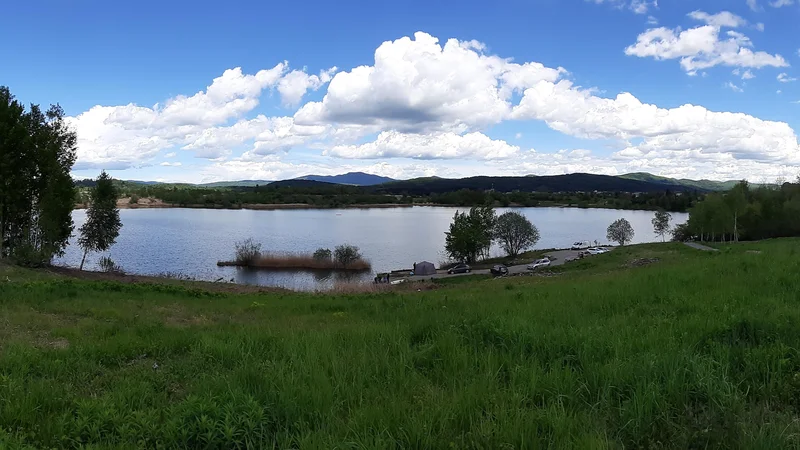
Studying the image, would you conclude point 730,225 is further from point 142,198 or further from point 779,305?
point 142,198

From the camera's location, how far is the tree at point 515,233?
257 ft

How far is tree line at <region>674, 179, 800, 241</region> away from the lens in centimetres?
6469

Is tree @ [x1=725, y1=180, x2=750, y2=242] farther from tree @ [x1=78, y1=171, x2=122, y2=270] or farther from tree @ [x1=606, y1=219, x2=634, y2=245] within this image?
tree @ [x1=78, y1=171, x2=122, y2=270]

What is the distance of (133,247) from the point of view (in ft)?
234

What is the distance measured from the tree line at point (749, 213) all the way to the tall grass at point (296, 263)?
160ft

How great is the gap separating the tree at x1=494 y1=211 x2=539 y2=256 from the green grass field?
238 feet

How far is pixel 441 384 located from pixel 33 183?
39.6 meters

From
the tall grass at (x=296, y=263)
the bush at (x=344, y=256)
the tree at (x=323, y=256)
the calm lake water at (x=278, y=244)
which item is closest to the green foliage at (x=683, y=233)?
the calm lake water at (x=278, y=244)

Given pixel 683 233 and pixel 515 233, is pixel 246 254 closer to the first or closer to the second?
pixel 515 233

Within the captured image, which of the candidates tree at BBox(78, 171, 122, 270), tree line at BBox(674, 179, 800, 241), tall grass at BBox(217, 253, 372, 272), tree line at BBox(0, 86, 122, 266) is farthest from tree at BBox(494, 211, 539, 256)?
tree line at BBox(0, 86, 122, 266)

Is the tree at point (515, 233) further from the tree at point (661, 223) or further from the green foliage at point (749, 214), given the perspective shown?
the tree at point (661, 223)

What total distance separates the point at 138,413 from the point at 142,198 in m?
215

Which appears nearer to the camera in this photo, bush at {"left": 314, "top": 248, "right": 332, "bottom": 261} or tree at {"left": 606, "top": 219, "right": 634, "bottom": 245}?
bush at {"left": 314, "top": 248, "right": 332, "bottom": 261}

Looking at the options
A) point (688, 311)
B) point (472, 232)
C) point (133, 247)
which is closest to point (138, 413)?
point (688, 311)
